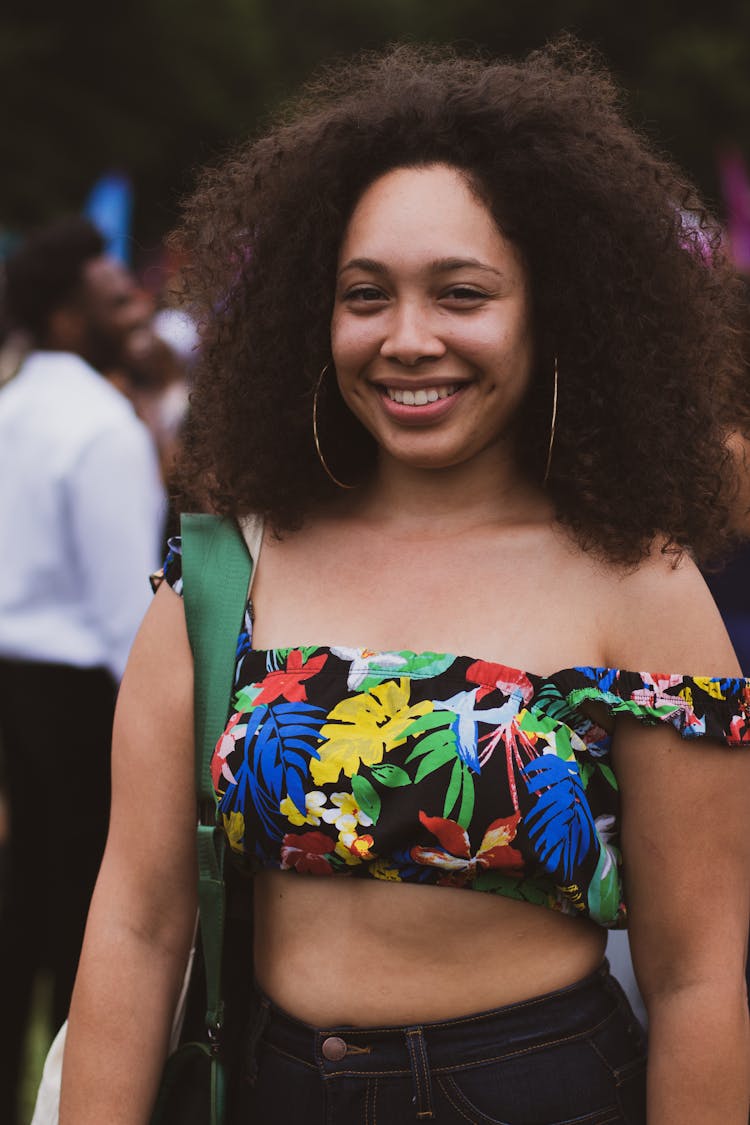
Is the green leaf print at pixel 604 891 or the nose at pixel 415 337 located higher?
the nose at pixel 415 337

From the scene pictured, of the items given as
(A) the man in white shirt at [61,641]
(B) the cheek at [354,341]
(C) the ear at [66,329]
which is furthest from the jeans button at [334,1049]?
(C) the ear at [66,329]

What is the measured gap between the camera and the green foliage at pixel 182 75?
99.9 feet

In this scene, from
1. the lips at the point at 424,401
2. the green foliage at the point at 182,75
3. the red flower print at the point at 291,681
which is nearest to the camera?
the red flower print at the point at 291,681

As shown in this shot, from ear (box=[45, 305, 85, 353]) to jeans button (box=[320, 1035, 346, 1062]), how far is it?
3342 millimetres

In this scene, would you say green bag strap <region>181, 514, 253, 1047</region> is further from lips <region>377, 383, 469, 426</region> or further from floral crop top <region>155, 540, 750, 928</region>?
lips <region>377, 383, 469, 426</region>

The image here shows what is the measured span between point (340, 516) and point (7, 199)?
95.6 ft

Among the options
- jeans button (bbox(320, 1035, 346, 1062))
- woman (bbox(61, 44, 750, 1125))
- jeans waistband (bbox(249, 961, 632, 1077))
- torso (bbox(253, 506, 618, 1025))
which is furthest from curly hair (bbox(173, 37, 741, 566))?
jeans button (bbox(320, 1035, 346, 1062))

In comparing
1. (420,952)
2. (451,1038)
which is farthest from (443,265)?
(451,1038)

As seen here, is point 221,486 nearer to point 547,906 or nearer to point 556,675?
point 556,675

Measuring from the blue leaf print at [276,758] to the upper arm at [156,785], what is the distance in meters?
0.15

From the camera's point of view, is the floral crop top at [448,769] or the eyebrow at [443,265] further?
the eyebrow at [443,265]

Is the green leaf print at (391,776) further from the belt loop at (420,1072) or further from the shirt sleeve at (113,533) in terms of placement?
the shirt sleeve at (113,533)

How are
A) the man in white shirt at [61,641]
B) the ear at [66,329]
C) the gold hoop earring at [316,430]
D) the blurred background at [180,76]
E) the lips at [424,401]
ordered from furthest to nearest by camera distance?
the blurred background at [180,76] < the ear at [66,329] < the man in white shirt at [61,641] < the gold hoop earring at [316,430] < the lips at [424,401]

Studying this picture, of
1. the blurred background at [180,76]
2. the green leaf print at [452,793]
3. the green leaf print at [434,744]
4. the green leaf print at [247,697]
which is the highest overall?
the blurred background at [180,76]
